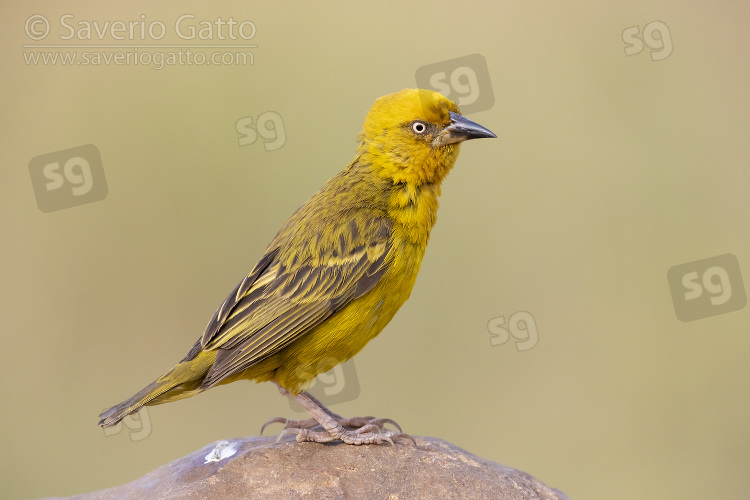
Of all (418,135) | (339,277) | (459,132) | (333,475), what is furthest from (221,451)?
(459,132)

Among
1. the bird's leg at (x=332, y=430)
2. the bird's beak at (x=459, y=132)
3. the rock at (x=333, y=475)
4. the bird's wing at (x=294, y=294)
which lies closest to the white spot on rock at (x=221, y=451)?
the rock at (x=333, y=475)

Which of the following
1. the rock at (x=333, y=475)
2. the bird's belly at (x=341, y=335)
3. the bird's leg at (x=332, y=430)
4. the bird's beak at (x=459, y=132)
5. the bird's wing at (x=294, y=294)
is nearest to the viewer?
the rock at (x=333, y=475)

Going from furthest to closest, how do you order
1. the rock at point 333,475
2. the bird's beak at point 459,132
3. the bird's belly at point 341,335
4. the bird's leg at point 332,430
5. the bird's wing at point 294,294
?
the bird's beak at point 459,132 → the bird's leg at point 332,430 → the bird's belly at point 341,335 → the bird's wing at point 294,294 → the rock at point 333,475

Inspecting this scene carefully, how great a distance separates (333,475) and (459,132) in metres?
2.37

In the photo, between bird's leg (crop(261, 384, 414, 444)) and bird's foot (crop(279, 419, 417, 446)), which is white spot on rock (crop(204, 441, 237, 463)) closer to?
bird's leg (crop(261, 384, 414, 444))

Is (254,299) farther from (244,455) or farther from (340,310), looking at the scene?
(244,455)

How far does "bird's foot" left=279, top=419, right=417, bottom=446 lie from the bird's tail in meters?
0.80

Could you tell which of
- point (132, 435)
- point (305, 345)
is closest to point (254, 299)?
point (305, 345)

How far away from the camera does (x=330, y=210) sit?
596 centimetres

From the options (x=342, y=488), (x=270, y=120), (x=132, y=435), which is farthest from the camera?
(x=270, y=120)

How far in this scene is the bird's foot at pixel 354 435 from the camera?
18.9ft

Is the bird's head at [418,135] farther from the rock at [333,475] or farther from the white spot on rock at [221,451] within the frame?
the white spot on rock at [221,451]

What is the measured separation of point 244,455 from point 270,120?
3.98m

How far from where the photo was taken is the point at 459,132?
586 centimetres
